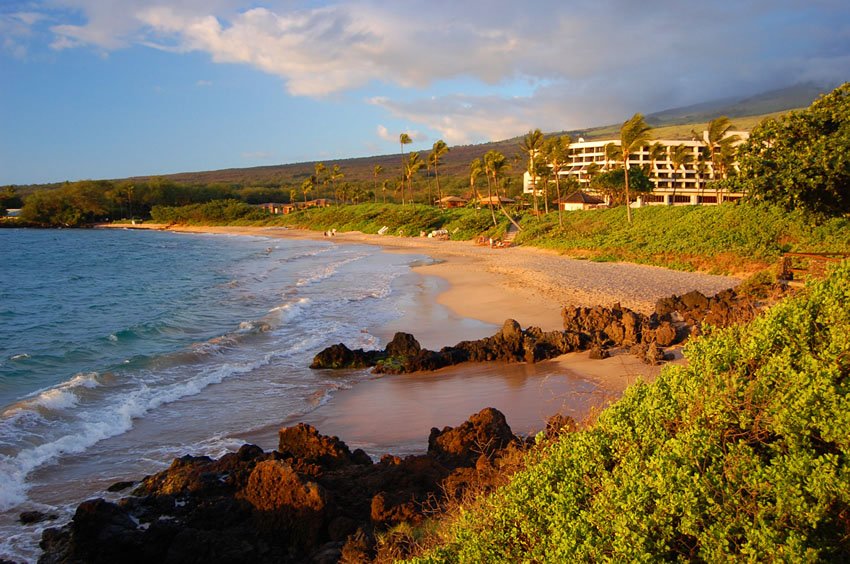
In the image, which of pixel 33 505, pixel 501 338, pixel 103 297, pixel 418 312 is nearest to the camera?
pixel 33 505

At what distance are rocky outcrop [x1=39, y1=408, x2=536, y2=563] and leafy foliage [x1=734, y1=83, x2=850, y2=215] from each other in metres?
9.40

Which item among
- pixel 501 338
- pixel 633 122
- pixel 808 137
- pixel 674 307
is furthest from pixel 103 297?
pixel 633 122

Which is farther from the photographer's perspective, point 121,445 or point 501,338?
point 501,338

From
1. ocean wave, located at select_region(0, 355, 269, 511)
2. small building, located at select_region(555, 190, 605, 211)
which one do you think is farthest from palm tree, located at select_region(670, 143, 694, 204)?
ocean wave, located at select_region(0, 355, 269, 511)

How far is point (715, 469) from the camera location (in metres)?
3.24

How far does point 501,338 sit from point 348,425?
510cm

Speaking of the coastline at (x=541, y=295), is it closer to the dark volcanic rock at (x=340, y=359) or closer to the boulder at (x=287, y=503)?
the dark volcanic rock at (x=340, y=359)

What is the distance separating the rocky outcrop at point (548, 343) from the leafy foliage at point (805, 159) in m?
2.54

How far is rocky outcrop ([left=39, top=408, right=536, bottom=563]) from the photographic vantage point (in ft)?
20.1

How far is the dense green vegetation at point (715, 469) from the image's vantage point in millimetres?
2932

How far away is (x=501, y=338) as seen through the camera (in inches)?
577

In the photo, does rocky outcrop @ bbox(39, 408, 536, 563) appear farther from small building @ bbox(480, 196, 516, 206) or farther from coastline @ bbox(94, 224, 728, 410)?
small building @ bbox(480, 196, 516, 206)

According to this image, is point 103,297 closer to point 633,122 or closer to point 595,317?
point 595,317

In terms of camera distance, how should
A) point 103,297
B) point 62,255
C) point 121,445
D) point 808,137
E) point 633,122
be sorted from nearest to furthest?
point 121,445 → point 808,137 → point 103,297 → point 633,122 → point 62,255
